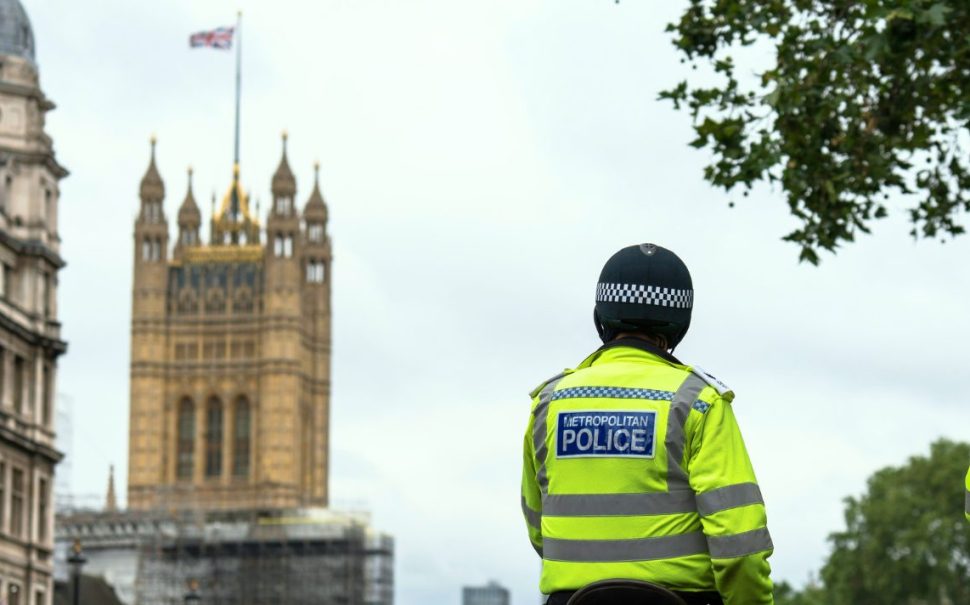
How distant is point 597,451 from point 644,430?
0.15 m

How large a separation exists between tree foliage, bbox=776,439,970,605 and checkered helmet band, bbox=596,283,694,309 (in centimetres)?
7935

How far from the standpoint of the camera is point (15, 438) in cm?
5481

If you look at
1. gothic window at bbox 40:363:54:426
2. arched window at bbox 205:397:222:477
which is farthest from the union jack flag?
arched window at bbox 205:397:222:477

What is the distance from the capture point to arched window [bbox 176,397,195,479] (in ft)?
558

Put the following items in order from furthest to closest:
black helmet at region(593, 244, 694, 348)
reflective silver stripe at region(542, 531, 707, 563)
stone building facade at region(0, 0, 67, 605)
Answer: stone building facade at region(0, 0, 67, 605) < black helmet at region(593, 244, 694, 348) < reflective silver stripe at region(542, 531, 707, 563)

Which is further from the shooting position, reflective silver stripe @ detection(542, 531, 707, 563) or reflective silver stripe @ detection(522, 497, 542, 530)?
reflective silver stripe @ detection(522, 497, 542, 530)

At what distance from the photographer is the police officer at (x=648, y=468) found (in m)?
6.16

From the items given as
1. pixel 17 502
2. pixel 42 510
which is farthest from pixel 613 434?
pixel 42 510

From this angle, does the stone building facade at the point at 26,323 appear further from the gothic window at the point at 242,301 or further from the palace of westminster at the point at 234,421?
the gothic window at the point at 242,301

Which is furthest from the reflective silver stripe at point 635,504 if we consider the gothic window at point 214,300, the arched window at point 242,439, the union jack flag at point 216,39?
the gothic window at point 214,300

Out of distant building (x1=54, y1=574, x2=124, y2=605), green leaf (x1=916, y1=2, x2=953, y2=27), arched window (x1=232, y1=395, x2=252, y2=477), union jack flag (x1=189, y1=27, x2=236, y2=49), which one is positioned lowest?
distant building (x1=54, y1=574, x2=124, y2=605)

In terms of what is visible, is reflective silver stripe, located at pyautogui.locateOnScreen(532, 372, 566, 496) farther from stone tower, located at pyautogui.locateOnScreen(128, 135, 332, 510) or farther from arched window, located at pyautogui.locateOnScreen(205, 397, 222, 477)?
arched window, located at pyautogui.locateOnScreen(205, 397, 222, 477)

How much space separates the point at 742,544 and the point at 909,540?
81.5m

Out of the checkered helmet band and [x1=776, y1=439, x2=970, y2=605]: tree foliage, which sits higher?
[x1=776, y1=439, x2=970, y2=605]: tree foliage
